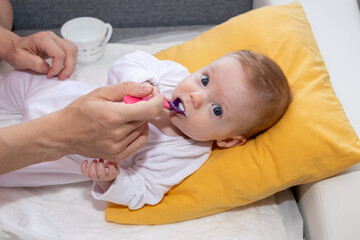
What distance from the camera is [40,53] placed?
1.47 metres

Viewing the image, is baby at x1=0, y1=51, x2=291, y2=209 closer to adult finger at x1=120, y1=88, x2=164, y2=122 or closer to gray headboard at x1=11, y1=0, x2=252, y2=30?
adult finger at x1=120, y1=88, x2=164, y2=122

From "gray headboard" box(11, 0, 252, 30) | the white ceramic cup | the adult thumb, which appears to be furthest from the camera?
"gray headboard" box(11, 0, 252, 30)

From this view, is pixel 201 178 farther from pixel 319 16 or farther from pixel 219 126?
pixel 319 16

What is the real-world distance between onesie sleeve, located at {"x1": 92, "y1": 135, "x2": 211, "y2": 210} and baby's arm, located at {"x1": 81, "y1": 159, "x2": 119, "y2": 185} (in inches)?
4.1

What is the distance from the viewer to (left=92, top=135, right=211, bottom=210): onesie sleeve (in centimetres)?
127

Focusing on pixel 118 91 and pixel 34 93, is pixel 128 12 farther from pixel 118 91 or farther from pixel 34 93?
pixel 118 91

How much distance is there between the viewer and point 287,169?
1.18 m

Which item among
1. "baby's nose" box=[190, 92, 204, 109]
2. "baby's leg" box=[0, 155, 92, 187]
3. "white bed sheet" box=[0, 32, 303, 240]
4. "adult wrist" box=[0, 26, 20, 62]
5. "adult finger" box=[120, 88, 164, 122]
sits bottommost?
"white bed sheet" box=[0, 32, 303, 240]

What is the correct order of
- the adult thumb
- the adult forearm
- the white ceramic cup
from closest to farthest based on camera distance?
1. the adult forearm
2. the adult thumb
3. the white ceramic cup

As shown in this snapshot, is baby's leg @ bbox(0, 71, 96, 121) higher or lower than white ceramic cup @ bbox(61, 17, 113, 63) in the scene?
lower

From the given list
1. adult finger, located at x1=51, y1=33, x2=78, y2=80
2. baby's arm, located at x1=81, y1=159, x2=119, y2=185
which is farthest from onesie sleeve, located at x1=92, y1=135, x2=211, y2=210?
adult finger, located at x1=51, y1=33, x2=78, y2=80

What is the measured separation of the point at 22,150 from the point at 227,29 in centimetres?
95

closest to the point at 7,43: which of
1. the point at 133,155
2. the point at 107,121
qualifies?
the point at 133,155

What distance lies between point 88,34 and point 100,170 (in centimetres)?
102
